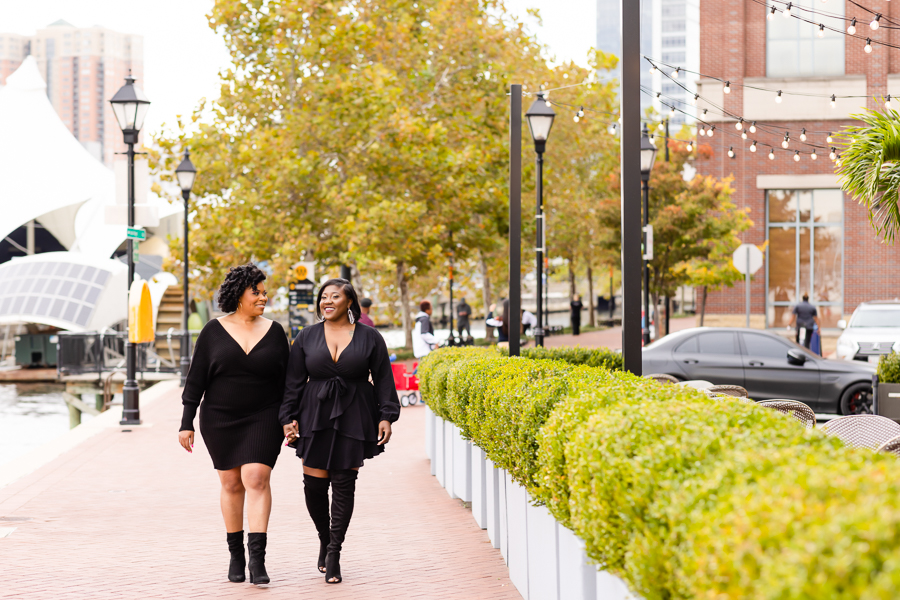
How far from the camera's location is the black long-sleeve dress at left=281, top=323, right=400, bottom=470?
604cm

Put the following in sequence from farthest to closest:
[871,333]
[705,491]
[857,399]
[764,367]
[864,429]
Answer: [871,333]
[764,367]
[857,399]
[864,429]
[705,491]

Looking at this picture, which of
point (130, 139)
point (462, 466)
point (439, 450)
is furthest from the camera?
point (130, 139)

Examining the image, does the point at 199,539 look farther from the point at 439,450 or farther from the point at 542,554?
the point at 542,554

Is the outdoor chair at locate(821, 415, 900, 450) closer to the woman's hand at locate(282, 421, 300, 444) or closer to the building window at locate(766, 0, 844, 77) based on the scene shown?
the woman's hand at locate(282, 421, 300, 444)

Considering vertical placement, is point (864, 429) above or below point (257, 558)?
above

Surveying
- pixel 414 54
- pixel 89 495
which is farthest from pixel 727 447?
pixel 414 54

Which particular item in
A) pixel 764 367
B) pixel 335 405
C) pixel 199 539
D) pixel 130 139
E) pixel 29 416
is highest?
pixel 130 139

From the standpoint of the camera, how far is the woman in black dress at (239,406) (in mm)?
5996

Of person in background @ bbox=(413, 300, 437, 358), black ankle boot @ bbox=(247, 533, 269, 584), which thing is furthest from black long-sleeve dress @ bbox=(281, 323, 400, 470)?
person in background @ bbox=(413, 300, 437, 358)

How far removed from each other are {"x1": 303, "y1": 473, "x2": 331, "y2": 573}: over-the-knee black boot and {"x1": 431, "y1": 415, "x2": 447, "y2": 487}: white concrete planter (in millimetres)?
3150

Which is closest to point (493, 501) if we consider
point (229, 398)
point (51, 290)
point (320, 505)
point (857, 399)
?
point (320, 505)

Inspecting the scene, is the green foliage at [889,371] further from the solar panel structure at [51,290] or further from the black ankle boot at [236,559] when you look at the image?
the solar panel structure at [51,290]

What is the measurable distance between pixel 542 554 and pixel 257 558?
73.5 inches

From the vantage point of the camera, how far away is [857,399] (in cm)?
1445
